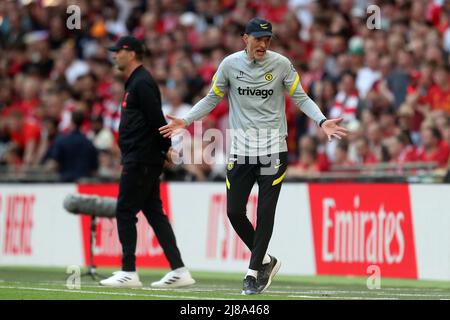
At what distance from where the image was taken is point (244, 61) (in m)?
11.6

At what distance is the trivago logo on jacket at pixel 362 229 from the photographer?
15531mm

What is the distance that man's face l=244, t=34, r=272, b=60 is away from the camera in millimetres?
11406

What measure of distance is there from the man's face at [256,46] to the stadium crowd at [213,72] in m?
3.83

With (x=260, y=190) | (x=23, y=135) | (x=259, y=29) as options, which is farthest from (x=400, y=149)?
(x=23, y=135)

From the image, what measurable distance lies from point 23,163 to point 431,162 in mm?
9516

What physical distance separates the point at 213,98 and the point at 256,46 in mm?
788

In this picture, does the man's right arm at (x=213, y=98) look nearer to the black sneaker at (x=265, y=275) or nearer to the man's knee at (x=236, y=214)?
the man's knee at (x=236, y=214)

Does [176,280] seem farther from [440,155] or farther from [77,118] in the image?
[77,118]

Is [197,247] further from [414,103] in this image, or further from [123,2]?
[123,2]

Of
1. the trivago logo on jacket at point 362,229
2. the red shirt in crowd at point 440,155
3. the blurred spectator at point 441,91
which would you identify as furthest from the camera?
the blurred spectator at point 441,91

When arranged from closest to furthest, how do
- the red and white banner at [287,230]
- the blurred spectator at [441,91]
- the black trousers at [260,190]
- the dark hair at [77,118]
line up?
the black trousers at [260,190]
the red and white banner at [287,230]
the blurred spectator at [441,91]
the dark hair at [77,118]

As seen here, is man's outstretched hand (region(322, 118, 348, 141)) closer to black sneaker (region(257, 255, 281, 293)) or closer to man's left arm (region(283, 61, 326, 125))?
man's left arm (region(283, 61, 326, 125))

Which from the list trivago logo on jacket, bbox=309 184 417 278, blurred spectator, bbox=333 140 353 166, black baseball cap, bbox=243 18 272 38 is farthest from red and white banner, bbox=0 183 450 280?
black baseball cap, bbox=243 18 272 38

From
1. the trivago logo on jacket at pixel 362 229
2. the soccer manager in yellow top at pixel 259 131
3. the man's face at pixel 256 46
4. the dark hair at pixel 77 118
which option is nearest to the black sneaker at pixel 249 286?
the soccer manager in yellow top at pixel 259 131
